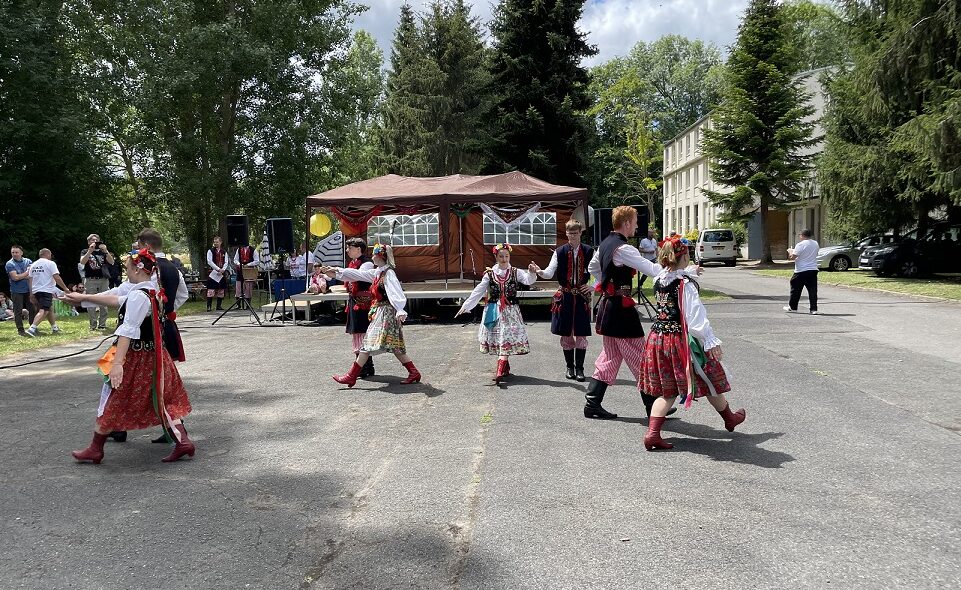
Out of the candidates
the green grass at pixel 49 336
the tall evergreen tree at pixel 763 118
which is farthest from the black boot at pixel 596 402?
the tall evergreen tree at pixel 763 118

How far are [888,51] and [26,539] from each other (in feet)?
80.4

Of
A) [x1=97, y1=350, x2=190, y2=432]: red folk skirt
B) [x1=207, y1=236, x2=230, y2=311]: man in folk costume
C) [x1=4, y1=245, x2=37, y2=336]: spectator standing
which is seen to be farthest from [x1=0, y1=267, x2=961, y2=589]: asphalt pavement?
[x1=207, y1=236, x2=230, y2=311]: man in folk costume

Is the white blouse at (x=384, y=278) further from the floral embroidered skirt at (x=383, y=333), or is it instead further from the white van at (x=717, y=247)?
the white van at (x=717, y=247)

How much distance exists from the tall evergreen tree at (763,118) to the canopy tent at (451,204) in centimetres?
2150

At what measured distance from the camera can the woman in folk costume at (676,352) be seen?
5422 mm

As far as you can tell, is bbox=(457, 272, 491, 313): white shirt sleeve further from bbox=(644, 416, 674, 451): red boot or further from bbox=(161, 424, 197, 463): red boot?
bbox=(161, 424, 197, 463): red boot

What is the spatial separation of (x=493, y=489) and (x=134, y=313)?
2.92 m

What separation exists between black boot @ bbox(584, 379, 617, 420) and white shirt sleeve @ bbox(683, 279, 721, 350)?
1.35 meters

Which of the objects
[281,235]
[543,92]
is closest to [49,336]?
[281,235]

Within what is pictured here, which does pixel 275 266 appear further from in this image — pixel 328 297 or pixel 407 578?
pixel 407 578

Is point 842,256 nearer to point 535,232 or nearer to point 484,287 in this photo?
point 535,232

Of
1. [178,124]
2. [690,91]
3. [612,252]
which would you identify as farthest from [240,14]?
[690,91]

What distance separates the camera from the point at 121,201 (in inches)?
1148

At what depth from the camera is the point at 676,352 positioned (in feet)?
18.1
